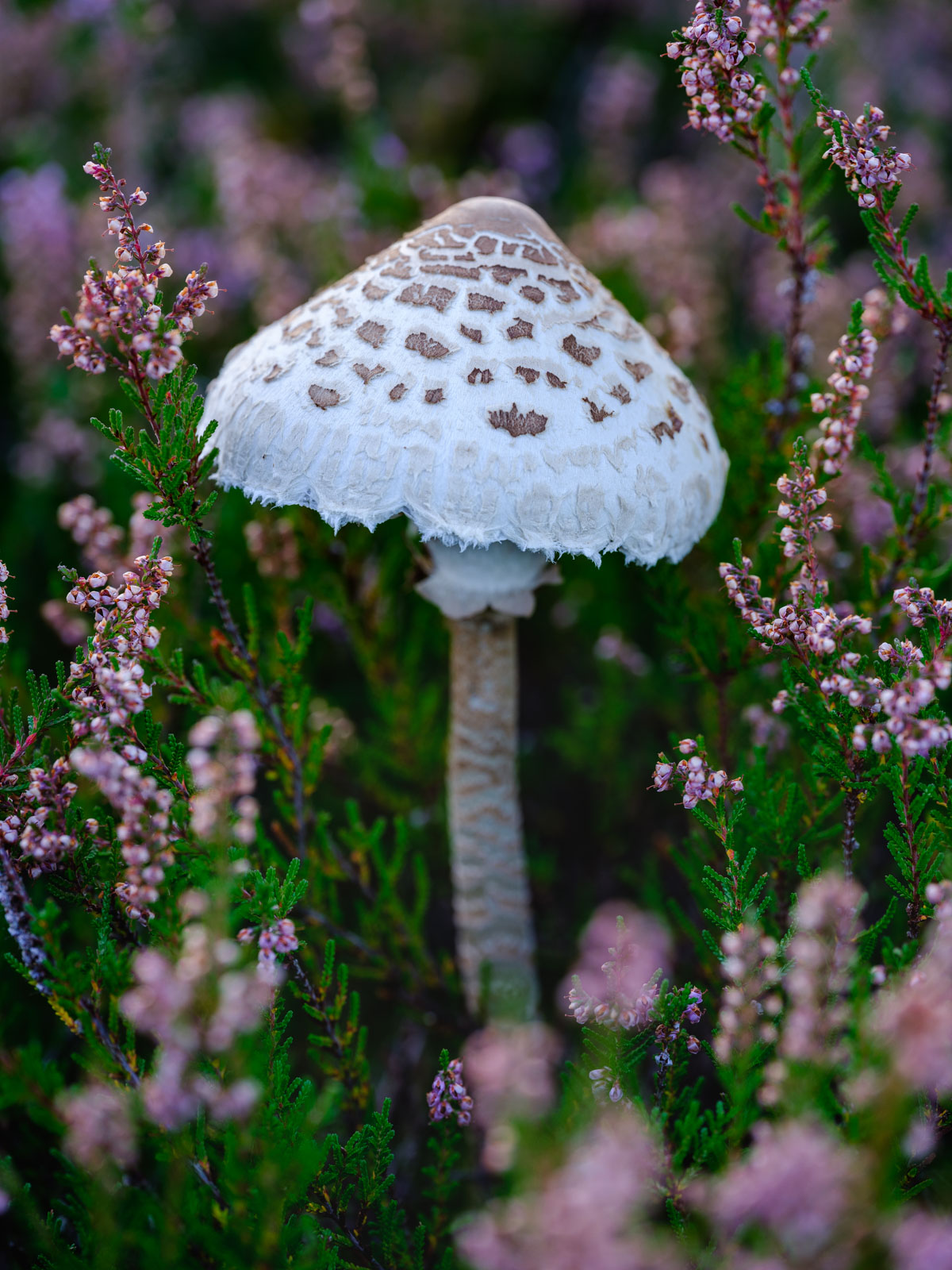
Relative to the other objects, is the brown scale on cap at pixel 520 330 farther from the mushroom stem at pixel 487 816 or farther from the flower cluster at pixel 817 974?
the flower cluster at pixel 817 974

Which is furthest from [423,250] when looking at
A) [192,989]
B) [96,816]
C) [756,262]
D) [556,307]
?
[756,262]

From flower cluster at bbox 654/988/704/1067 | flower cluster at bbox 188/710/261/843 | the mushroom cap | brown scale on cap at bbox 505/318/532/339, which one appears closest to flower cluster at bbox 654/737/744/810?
flower cluster at bbox 654/988/704/1067

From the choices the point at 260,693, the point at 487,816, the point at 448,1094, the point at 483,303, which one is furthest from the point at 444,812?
the point at 483,303

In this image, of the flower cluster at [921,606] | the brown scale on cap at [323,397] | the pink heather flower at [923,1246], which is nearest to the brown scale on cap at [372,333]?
the brown scale on cap at [323,397]

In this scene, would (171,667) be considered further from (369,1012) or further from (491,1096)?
(369,1012)

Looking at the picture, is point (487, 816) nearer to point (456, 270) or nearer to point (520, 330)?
point (520, 330)
